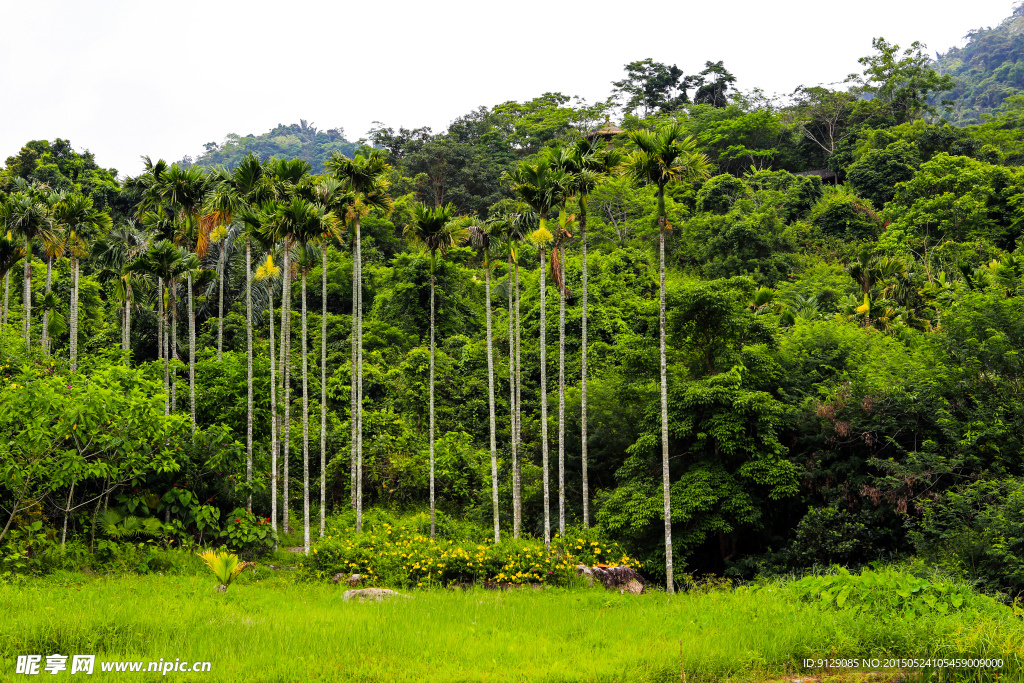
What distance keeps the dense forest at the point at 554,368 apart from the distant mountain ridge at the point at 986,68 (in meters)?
54.0

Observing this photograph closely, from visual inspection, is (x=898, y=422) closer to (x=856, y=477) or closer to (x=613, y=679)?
(x=856, y=477)

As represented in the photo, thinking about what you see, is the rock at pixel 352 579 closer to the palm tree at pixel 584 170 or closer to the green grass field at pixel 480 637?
the green grass field at pixel 480 637

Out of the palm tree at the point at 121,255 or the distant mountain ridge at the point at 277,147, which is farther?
the distant mountain ridge at the point at 277,147

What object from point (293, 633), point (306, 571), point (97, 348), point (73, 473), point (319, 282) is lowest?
point (306, 571)

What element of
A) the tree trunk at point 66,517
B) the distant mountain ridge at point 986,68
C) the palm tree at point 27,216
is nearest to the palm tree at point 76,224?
the palm tree at point 27,216

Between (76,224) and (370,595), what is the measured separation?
57.4 feet

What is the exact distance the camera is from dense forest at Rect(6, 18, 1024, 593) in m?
17.4

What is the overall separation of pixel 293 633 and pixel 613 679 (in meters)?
5.19

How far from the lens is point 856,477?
1867 centimetres

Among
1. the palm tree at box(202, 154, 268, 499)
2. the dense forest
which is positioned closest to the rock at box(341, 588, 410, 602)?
the dense forest

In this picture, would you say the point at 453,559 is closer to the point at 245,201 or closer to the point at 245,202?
the point at 245,202

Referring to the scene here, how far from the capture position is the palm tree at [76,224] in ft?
74.9

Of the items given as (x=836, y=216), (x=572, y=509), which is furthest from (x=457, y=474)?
(x=836, y=216)

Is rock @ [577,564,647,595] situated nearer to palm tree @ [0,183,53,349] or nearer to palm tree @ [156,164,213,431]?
palm tree @ [156,164,213,431]
